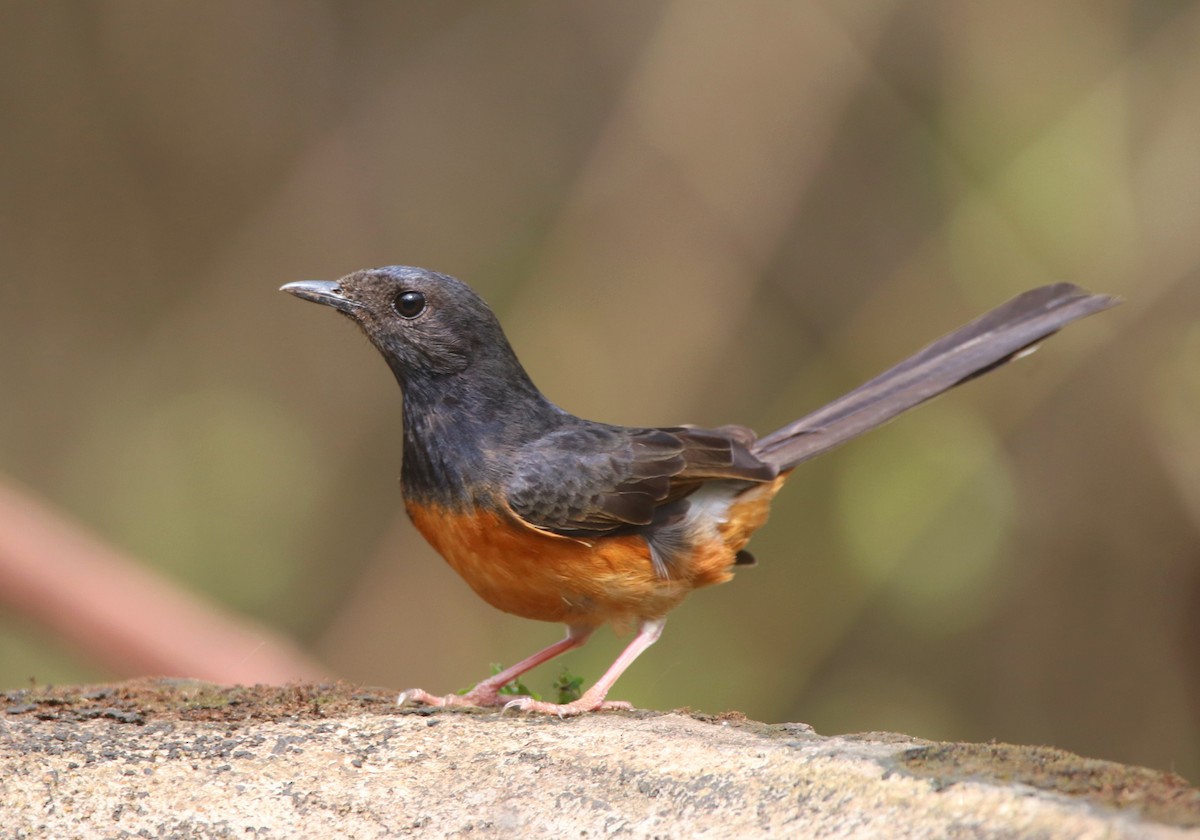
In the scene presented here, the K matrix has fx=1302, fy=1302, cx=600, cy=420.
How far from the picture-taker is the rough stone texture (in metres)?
2.50

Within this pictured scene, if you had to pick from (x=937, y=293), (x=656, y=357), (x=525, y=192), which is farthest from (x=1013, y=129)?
(x=525, y=192)

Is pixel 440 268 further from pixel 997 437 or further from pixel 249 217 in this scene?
pixel 997 437

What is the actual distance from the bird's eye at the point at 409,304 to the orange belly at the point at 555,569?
0.69m

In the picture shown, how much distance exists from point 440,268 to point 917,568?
12.9 ft

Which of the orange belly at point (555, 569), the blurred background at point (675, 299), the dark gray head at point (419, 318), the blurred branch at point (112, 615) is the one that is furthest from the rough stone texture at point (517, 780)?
the blurred background at point (675, 299)

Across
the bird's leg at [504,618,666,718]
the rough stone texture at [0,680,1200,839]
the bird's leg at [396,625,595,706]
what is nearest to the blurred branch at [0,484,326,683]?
the bird's leg at [396,625,595,706]

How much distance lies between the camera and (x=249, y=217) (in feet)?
28.9

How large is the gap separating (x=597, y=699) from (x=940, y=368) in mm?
1819

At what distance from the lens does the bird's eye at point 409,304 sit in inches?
181

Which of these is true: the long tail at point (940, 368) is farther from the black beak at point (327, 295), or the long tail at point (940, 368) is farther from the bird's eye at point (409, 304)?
the black beak at point (327, 295)

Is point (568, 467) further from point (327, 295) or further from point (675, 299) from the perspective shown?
point (675, 299)

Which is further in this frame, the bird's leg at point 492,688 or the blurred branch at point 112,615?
the blurred branch at point 112,615

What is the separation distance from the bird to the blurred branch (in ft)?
4.02

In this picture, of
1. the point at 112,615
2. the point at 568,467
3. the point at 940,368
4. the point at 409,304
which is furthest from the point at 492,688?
the point at 940,368
